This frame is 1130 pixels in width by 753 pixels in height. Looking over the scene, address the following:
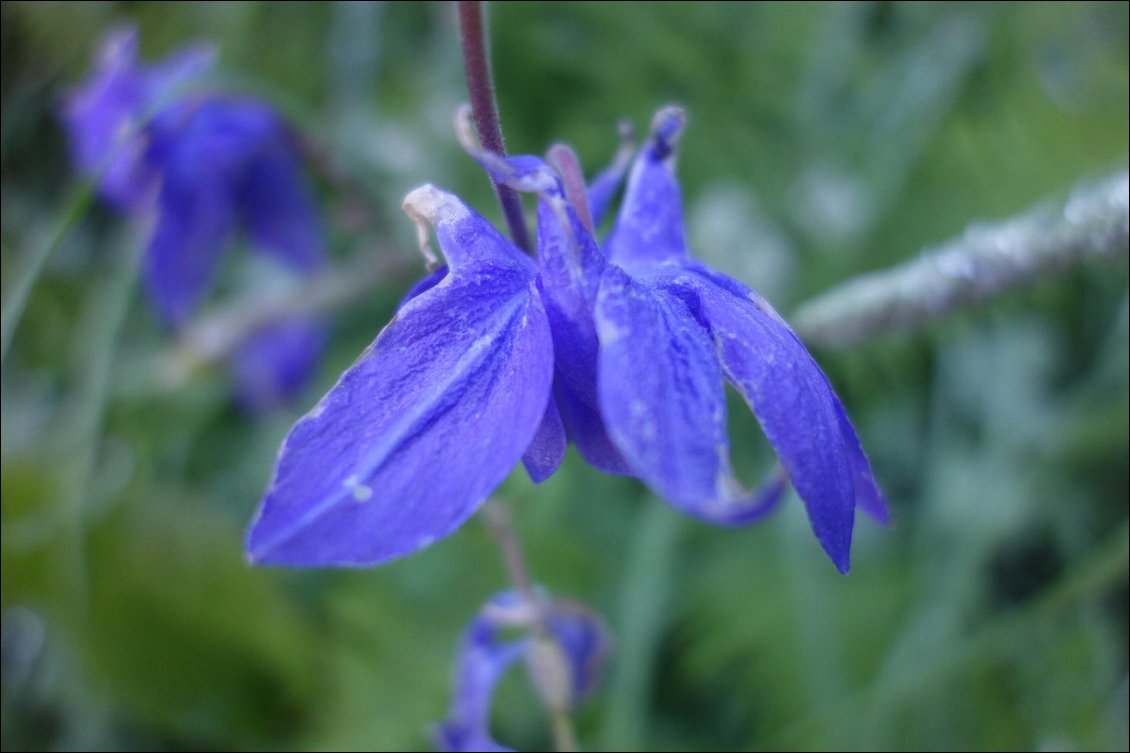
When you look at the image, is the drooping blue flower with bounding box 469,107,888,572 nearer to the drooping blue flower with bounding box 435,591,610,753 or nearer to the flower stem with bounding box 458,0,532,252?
the flower stem with bounding box 458,0,532,252

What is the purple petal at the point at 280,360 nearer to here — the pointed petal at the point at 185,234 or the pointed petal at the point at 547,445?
the pointed petal at the point at 185,234

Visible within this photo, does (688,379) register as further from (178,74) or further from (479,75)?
(178,74)

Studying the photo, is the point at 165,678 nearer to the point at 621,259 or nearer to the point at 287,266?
the point at 287,266

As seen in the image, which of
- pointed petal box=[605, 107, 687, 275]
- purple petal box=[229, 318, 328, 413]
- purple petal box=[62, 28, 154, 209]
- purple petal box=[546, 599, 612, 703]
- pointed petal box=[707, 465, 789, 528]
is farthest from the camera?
purple petal box=[229, 318, 328, 413]

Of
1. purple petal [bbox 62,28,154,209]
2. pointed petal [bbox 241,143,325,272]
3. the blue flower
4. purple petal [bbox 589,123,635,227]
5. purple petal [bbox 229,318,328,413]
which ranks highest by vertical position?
purple petal [bbox 62,28,154,209]

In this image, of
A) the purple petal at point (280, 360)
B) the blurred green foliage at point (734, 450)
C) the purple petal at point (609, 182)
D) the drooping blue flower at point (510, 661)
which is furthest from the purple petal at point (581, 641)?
the purple petal at point (280, 360)

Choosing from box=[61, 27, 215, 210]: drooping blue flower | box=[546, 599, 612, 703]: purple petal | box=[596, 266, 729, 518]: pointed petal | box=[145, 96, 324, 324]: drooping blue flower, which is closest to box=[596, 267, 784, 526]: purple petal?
box=[596, 266, 729, 518]: pointed petal
